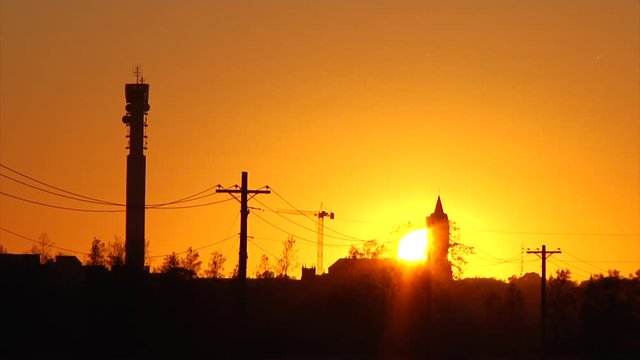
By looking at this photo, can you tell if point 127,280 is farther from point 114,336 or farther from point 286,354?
A: point 286,354

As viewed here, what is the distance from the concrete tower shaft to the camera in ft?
387

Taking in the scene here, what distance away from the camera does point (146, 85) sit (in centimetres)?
13375

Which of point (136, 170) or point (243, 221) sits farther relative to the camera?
point (136, 170)

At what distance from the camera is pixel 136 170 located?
4870 inches

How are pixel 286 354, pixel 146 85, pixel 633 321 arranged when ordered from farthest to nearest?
pixel 146 85 → pixel 633 321 → pixel 286 354

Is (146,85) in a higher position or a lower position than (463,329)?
higher

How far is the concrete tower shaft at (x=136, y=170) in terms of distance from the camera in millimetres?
117875

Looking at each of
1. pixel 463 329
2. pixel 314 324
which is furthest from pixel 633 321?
pixel 314 324

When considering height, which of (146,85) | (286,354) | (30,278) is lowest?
(286,354)

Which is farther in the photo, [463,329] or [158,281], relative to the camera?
[463,329]

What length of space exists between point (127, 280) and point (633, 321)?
44270 millimetres

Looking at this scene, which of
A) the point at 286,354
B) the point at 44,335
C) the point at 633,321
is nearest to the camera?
the point at 44,335

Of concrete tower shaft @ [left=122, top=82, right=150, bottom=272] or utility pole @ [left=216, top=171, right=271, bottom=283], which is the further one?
concrete tower shaft @ [left=122, top=82, right=150, bottom=272]

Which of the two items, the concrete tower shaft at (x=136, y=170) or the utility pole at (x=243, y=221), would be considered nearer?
the utility pole at (x=243, y=221)
